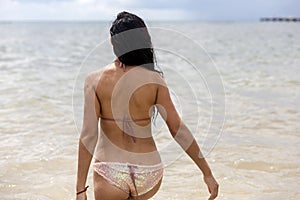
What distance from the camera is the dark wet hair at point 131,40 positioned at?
284 centimetres

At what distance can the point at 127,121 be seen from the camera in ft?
9.80

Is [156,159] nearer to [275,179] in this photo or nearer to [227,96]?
[275,179]

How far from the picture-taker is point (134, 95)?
116 inches

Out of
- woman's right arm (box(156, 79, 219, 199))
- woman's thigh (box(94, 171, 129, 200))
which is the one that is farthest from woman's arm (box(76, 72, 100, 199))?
woman's right arm (box(156, 79, 219, 199))

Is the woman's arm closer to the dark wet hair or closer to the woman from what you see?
the woman

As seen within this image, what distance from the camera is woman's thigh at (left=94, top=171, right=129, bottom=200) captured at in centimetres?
302

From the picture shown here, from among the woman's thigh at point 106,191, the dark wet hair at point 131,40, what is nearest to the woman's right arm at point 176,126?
the dark wet hair at point 131,40

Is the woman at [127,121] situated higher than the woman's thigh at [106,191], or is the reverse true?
the woman at [127,121]

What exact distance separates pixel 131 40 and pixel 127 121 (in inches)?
21.0

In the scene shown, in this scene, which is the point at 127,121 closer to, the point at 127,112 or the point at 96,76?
the point at 127,112

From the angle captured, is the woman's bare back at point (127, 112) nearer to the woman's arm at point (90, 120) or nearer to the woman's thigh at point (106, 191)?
the woman's arm at point (90, 120)

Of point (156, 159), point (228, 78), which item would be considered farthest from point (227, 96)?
point (156, 159)

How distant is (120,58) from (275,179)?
10.2 feet

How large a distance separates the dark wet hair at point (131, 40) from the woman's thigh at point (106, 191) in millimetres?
806
